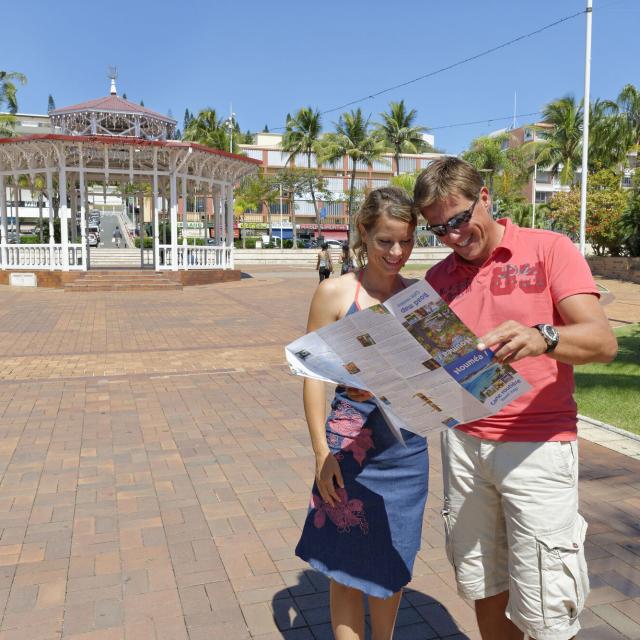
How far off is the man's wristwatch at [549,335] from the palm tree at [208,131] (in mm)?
55905

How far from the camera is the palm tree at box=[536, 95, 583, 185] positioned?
43.4 metres

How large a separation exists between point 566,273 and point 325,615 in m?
1.86

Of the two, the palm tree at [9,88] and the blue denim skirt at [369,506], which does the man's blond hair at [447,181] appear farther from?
the palm tree at [9,88]

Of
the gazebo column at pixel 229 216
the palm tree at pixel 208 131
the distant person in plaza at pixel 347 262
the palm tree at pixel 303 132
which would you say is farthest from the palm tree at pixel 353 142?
the distant person in plaza at pixel 347 262

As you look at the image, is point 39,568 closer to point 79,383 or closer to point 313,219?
point 79,383

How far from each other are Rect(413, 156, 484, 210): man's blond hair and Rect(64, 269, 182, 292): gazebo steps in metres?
18.0

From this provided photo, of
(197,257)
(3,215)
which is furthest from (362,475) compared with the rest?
(3,215)

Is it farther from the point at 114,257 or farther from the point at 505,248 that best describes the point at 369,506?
the point at 114,257

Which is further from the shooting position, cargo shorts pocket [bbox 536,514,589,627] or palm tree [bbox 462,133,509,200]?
→ palm tree [bbox 462,133,509,200]

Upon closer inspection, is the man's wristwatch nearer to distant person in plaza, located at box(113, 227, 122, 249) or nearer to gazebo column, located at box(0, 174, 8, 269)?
gazebo column, located at box(0, 174, 8, 269)

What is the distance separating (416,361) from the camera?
1.79 metres

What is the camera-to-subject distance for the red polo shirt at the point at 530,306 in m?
1.88

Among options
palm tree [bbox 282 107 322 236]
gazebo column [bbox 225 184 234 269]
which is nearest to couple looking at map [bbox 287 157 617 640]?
gazebo column [bbox 225 184 234 269]

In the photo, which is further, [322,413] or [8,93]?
[8,93]
